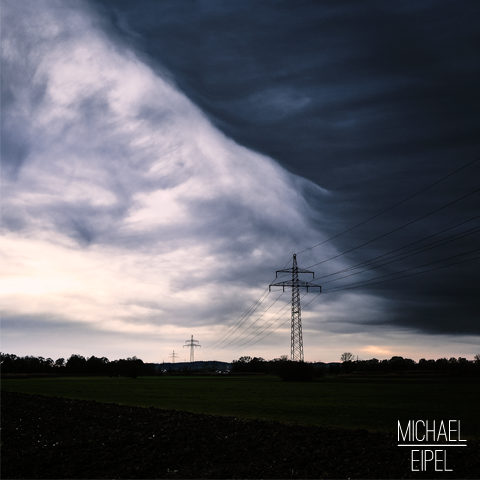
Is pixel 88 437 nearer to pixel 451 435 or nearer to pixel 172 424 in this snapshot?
pixel 172 424

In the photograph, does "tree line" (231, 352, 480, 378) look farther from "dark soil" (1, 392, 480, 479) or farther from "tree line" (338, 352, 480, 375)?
"dark soil" (1, 392, 480, 479)

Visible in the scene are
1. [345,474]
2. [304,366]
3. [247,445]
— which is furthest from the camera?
A: [304,366]

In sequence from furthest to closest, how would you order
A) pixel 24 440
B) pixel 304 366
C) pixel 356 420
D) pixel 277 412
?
pixel 304 366
pixel 277 412
pixel 356 420
pixel 24 440

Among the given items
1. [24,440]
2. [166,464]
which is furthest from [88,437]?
[166,464]

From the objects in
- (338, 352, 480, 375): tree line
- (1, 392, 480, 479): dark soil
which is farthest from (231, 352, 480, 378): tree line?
(1, 392, 480, 479): dark soil

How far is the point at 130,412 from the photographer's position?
103 feet

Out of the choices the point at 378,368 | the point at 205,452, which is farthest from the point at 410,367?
the point at 205,452

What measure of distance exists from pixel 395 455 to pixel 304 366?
98177 mm

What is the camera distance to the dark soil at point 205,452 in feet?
53.4

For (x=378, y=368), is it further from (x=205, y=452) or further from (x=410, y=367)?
(x=205, y=452)

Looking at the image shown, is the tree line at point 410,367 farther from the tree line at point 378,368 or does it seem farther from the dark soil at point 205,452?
the dark soil at point 205,452

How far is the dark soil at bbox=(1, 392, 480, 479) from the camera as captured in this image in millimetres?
16281

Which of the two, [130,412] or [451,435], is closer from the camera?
[451,435]

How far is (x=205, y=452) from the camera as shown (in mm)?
19188
